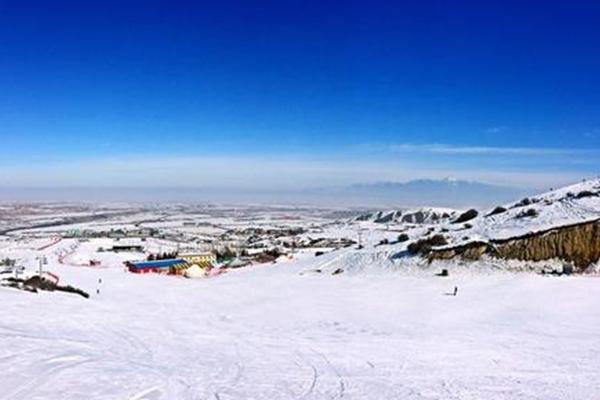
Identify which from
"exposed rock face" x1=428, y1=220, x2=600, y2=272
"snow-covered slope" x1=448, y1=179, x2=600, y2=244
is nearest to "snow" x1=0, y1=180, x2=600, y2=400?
"snow-covered slope" x1=448, y1=179, x2=600, y2=244

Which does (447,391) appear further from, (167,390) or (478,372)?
(167,390)

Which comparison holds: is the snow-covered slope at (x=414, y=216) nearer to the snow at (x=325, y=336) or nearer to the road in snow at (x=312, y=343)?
the snow at (x=325, y=336)

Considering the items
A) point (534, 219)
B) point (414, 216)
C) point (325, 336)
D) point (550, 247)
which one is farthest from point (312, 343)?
point (414, 216)

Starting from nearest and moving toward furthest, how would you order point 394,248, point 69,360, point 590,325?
point 69,360, point 590,325, point 394,248

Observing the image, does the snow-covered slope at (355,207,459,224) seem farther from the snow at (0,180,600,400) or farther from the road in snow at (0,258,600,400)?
the road in snow at (0,258,600,400)

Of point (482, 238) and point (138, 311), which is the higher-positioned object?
point (482, 238)

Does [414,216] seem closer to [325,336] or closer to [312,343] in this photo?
[325,336]

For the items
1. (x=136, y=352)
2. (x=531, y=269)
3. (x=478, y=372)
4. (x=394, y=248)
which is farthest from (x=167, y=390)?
(x=394, y=248)
